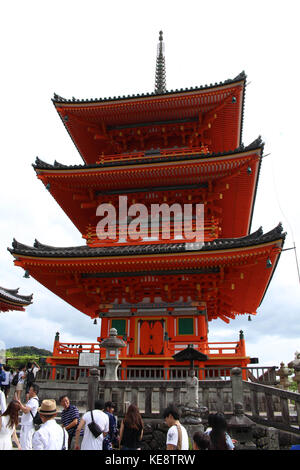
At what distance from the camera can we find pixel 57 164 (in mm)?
18219

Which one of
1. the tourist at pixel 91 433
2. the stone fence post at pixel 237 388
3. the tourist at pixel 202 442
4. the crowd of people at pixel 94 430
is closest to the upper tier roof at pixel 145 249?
the stone fence post at pixel 237 388

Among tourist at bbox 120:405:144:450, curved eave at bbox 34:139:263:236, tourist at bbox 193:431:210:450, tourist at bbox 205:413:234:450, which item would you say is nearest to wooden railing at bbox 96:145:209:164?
curved eave at bbox 34:139:263:236

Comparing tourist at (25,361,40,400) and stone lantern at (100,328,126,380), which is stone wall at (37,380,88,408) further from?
stone lantern at (100,328,126,380)

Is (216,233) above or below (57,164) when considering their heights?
below

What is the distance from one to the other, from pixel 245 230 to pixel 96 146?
38.2 feet

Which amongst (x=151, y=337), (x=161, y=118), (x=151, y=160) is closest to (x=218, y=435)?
(x=151, y=337)

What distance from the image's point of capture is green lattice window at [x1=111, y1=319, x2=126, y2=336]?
1611 centimetres

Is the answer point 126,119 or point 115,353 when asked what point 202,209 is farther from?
point 115,353

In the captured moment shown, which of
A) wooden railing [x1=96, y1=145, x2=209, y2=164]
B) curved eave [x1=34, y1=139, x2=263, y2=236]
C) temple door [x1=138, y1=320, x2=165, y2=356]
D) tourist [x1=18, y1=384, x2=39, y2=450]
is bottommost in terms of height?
tourist [x1=18, y1=384, x2=39, y2=450]

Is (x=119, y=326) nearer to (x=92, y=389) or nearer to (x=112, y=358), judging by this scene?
(x=112, y=358)

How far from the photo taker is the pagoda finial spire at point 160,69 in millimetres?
26780

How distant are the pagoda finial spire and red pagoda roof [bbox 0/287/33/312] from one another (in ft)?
61.5
